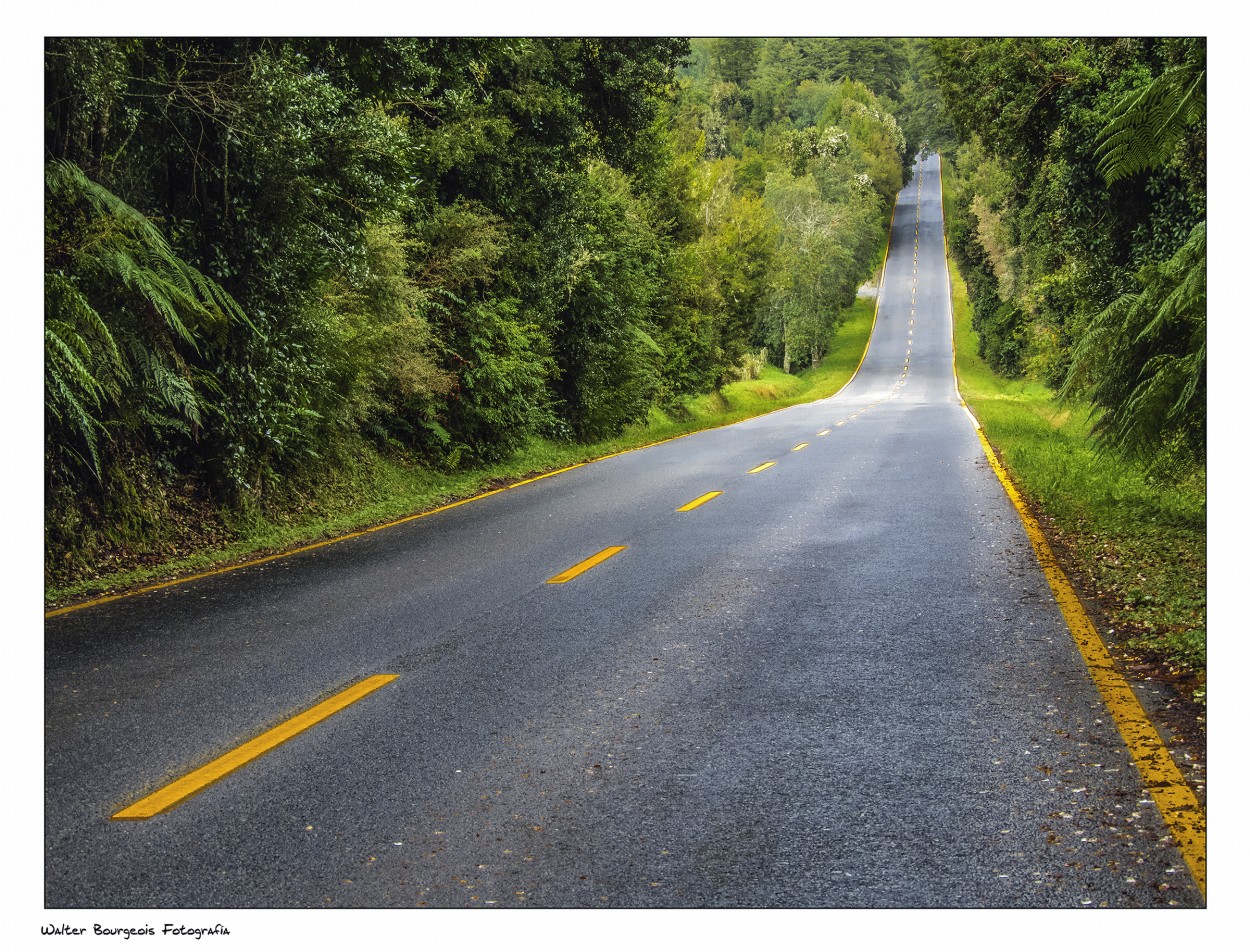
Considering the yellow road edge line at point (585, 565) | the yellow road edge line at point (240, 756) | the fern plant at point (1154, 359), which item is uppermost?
the fern plant at point (1154, 359)

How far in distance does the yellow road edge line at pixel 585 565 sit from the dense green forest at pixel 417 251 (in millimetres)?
3887

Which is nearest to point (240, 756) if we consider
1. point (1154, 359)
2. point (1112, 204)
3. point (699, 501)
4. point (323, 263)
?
point (1154, 359)

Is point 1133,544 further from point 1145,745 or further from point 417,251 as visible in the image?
point 417,251

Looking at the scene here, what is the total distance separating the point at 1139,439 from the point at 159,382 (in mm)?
8748

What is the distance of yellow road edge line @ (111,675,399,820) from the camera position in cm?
434

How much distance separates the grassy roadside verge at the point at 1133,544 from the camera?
6695mm

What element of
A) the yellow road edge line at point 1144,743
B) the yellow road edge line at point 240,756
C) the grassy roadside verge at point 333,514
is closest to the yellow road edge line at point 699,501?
the grassy roadside verge at point 333,514

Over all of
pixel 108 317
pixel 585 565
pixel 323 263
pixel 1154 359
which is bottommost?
pixel 585 565

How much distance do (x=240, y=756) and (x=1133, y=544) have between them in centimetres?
821

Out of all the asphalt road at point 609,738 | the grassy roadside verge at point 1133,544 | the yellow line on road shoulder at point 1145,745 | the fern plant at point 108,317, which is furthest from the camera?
the fern plant at point 108,317

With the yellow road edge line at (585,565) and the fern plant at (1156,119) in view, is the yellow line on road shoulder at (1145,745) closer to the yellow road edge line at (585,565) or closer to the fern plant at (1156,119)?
the fern plant at (1156,119)

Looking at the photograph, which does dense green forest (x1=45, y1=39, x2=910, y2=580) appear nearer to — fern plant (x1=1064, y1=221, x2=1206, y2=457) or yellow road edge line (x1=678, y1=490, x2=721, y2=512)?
yellow road edge line (x1=678, y1=490, x2=721, y2=512)

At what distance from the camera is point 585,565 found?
987 cm

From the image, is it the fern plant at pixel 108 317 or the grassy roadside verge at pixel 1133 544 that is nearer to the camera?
the grassy roadside verge at pixel 1133 544
